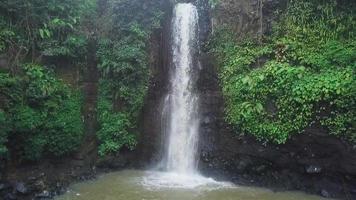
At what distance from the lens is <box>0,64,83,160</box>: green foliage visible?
10555 mm

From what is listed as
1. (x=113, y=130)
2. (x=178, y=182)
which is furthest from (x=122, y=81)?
(x=178, y=182)

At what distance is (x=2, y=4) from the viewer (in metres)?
11.5

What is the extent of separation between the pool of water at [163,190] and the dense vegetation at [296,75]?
5.34 feet

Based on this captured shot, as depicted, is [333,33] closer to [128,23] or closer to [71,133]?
[128,23]

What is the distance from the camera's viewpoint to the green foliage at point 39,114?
10.6 m

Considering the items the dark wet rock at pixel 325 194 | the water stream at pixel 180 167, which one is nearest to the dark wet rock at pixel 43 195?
the water stream at pixel 180 167

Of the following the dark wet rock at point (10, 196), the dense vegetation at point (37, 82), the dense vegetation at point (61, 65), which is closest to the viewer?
the dark wet rock at point (10, 196)

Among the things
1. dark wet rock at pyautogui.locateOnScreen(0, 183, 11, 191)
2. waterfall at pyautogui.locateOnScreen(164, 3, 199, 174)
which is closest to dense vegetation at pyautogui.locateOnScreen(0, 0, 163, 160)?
dark wet rock at pyautogui.locateOnScreen(0, 183, 11, 191)

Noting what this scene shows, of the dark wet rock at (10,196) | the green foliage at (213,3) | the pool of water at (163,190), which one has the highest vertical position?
the green foliage at (213,3)

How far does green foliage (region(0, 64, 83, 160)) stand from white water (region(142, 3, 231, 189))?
2753 millimetres

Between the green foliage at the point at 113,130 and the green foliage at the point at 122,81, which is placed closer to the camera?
the green foliage at the point at 113,130

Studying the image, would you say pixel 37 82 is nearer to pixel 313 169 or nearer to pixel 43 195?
pixel 43 195

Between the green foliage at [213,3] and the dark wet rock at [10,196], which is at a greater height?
the green foliage at [213,3]

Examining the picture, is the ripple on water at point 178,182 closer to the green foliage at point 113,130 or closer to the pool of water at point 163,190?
the pool of water at point 163,190
